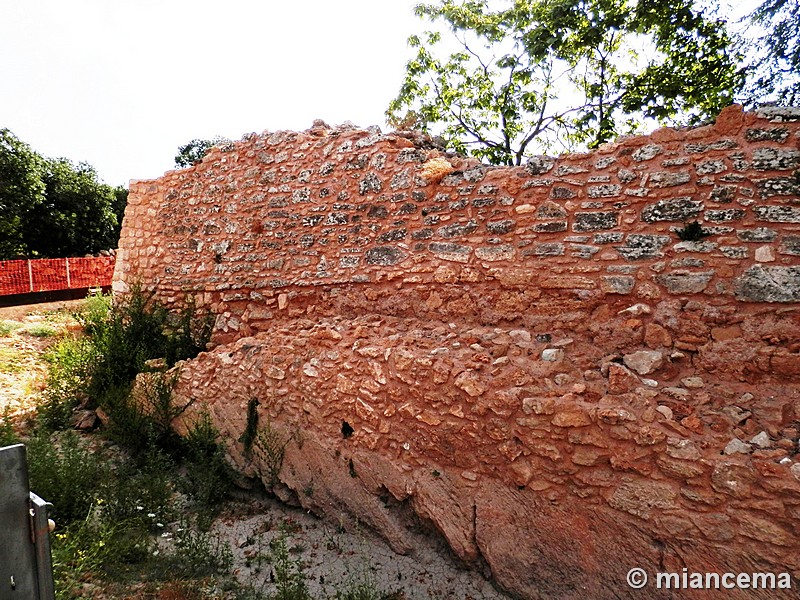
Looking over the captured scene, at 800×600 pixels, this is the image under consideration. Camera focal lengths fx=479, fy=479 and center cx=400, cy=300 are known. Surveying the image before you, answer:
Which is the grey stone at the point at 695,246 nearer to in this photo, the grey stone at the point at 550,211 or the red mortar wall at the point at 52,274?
the grey stone at the point at 550,211

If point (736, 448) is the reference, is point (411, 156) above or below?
above

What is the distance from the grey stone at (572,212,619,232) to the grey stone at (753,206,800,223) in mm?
807

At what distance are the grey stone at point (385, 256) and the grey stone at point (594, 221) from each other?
1494 mm

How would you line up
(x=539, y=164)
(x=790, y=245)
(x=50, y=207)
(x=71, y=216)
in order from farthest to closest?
(x=71, y=216)
(x=50, y=207)
(x=539, y=164)
(x=790, y=245)

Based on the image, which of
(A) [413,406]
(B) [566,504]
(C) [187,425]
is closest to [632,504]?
(B) [566,504]

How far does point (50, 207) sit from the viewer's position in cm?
1553

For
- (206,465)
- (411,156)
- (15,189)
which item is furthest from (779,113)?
(15,189)

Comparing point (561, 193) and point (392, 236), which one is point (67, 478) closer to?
point (392, 236)

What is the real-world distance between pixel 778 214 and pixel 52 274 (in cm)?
1490

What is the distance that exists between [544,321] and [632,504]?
1.34 m

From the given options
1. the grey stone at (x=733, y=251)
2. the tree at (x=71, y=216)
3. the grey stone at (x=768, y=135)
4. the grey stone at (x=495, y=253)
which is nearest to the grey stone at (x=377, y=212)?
the grey stone at (x=495, y=253)

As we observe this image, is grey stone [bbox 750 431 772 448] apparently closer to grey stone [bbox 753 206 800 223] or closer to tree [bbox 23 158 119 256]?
grey stone [bbox 753 206 800 223]

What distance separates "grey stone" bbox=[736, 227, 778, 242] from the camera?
9.50ft

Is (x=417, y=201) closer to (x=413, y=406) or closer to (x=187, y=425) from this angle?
(x=413, y=406)
